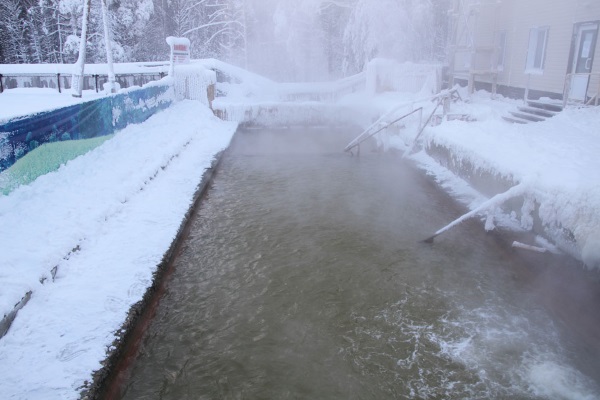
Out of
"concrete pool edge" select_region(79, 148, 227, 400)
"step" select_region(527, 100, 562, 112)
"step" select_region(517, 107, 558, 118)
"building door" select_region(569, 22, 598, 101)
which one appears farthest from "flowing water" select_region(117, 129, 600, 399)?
"building door" select_region(569, 22, 598, 101)

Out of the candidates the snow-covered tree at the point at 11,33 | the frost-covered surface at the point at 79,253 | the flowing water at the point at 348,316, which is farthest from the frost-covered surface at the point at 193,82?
the snow-covered tree at the point at 11,33

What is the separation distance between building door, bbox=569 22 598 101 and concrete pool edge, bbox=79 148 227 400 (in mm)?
12719

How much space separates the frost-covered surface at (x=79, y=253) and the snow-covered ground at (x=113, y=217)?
2cm

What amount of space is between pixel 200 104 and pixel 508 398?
2020cm

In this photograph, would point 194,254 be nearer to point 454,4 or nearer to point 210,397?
point 210,397

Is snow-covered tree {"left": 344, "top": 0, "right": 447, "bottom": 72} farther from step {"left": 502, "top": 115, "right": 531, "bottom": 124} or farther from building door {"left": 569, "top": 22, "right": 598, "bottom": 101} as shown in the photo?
step {"left": 502, "top": 115, "right": 531, "bottom": 124}

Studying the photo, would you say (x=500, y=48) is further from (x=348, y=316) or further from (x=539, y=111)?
(x=348, y=316)

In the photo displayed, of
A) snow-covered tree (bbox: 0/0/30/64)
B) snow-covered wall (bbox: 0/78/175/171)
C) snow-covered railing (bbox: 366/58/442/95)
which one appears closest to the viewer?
snow-covered wall (bbox: 0/78/175/171)

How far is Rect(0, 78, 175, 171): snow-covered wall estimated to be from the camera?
804 cm

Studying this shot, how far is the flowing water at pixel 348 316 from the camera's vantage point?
4.98m

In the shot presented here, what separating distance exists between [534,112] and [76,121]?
13109 millimetres

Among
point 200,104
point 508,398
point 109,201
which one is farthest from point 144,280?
point 200,104

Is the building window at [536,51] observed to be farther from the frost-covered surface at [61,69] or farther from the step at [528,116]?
the frost-covered surface at [61,69]

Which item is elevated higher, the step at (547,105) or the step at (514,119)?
the step at (547,105)
